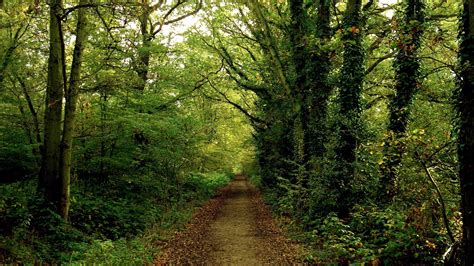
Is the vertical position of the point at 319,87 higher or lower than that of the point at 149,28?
lower

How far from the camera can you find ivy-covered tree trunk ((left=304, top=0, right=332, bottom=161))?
13398 mm

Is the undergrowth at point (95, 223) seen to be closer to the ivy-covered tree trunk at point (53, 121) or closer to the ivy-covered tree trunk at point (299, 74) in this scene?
the ivy-covered tree trunk at point (53, 121)

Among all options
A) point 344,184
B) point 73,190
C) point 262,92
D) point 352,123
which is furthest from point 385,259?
point 262,92

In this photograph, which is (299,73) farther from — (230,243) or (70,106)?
(70,106)

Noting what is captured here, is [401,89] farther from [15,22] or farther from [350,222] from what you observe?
[15,22]

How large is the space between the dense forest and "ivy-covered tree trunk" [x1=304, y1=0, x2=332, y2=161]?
0.06 m

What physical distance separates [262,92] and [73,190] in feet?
35.9

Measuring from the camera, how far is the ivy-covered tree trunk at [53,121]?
9.36 metres

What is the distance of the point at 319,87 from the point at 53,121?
9323mm

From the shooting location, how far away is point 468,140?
485 centimetres

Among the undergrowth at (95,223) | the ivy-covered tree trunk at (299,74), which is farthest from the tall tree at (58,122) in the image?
the ivy-covered tree trunk at (299,74)

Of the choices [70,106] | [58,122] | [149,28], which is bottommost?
[58,122]

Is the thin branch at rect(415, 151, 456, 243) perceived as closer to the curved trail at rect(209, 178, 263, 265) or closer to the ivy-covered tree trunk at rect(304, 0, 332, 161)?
the curved trail at rect(209, 178, 263, 265)

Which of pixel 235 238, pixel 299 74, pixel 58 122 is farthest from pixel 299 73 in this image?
pixel 58 122
